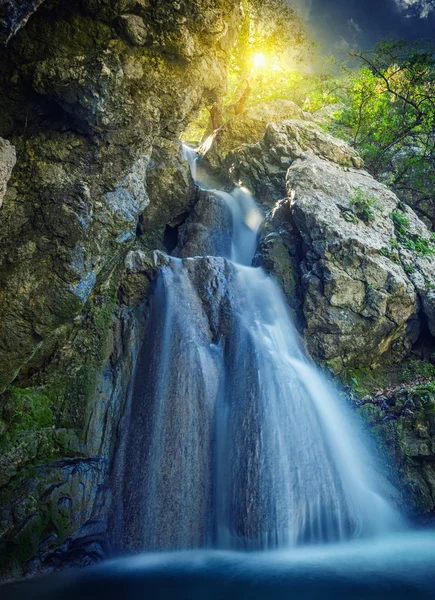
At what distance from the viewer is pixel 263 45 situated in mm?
17922

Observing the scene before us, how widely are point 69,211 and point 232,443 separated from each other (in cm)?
604

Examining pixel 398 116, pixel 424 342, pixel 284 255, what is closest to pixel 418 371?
pixel 424 342

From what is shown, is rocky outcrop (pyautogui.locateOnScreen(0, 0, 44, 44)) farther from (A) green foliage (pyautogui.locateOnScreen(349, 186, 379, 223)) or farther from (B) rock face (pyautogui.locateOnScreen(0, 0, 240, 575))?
(A) green foliage (pyautogui.locateOnScreen(349, 186, 379, 223))

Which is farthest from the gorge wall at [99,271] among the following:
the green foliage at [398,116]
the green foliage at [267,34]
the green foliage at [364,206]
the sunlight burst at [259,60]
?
the sunlight burst at [259,60]

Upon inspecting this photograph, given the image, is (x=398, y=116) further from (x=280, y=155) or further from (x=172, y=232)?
(x=172, y=232)

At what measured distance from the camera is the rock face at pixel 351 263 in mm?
10336

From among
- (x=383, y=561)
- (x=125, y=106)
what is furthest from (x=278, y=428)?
(x=125, y=106)

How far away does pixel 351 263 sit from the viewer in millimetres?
10617

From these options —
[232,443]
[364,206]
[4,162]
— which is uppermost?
[364,206]

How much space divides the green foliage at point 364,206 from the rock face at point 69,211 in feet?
20.2

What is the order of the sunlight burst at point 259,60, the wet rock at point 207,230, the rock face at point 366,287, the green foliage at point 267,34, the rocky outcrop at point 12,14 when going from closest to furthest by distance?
the rocky outcrop at point 12,14
the rock face at point 366,287
the wet rock at point 207,230
the green foliage at point 267,34
the sunlight burst at point 259,60

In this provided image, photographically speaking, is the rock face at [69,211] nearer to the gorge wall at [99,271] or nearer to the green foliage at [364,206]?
the gorge wall at [99,271]

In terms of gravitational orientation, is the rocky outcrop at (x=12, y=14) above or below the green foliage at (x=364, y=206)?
below

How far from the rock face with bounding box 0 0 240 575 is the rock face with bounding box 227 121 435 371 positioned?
528cm
